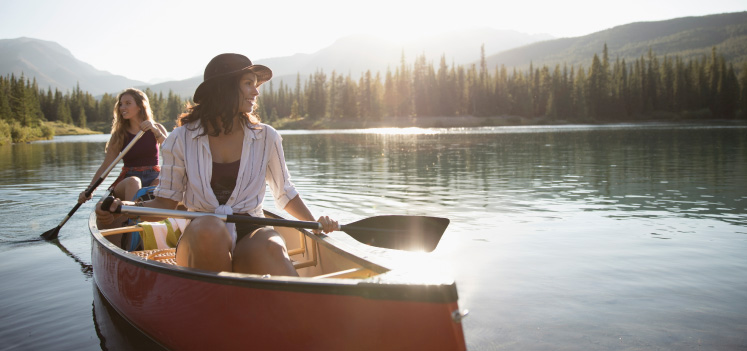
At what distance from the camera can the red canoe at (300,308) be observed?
3.12 m

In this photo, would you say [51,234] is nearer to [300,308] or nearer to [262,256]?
[262,256]

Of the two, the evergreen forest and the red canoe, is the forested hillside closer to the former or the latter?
the evergreen forest

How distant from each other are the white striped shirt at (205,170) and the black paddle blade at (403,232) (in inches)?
32.0

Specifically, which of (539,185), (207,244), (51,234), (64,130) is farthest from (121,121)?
(64,130)

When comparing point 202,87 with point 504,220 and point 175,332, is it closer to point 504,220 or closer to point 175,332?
point 175,332

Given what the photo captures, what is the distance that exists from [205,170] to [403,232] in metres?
1.65

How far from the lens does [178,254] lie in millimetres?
4180

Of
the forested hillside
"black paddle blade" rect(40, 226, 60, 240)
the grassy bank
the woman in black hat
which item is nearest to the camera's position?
the woman in black hat

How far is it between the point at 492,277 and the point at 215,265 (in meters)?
3.86

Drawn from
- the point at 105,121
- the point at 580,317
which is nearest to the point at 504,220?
the point at 580,317

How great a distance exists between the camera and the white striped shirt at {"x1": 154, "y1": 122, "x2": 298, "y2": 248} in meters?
4.20

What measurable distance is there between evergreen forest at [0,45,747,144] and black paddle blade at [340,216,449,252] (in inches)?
4026

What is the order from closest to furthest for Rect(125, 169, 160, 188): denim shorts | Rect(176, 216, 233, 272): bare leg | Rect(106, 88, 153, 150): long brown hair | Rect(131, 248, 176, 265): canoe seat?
Rect(176, 216, 233, 272): bare leg, Rect(131, 248, 176, 265): canoe seat, Rect(106, 88, 153, 150): long brown hair, Rect(125, 169, 160, 188): denim shorts

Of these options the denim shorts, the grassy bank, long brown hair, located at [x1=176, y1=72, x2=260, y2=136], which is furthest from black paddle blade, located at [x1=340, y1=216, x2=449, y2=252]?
the grassy bank
